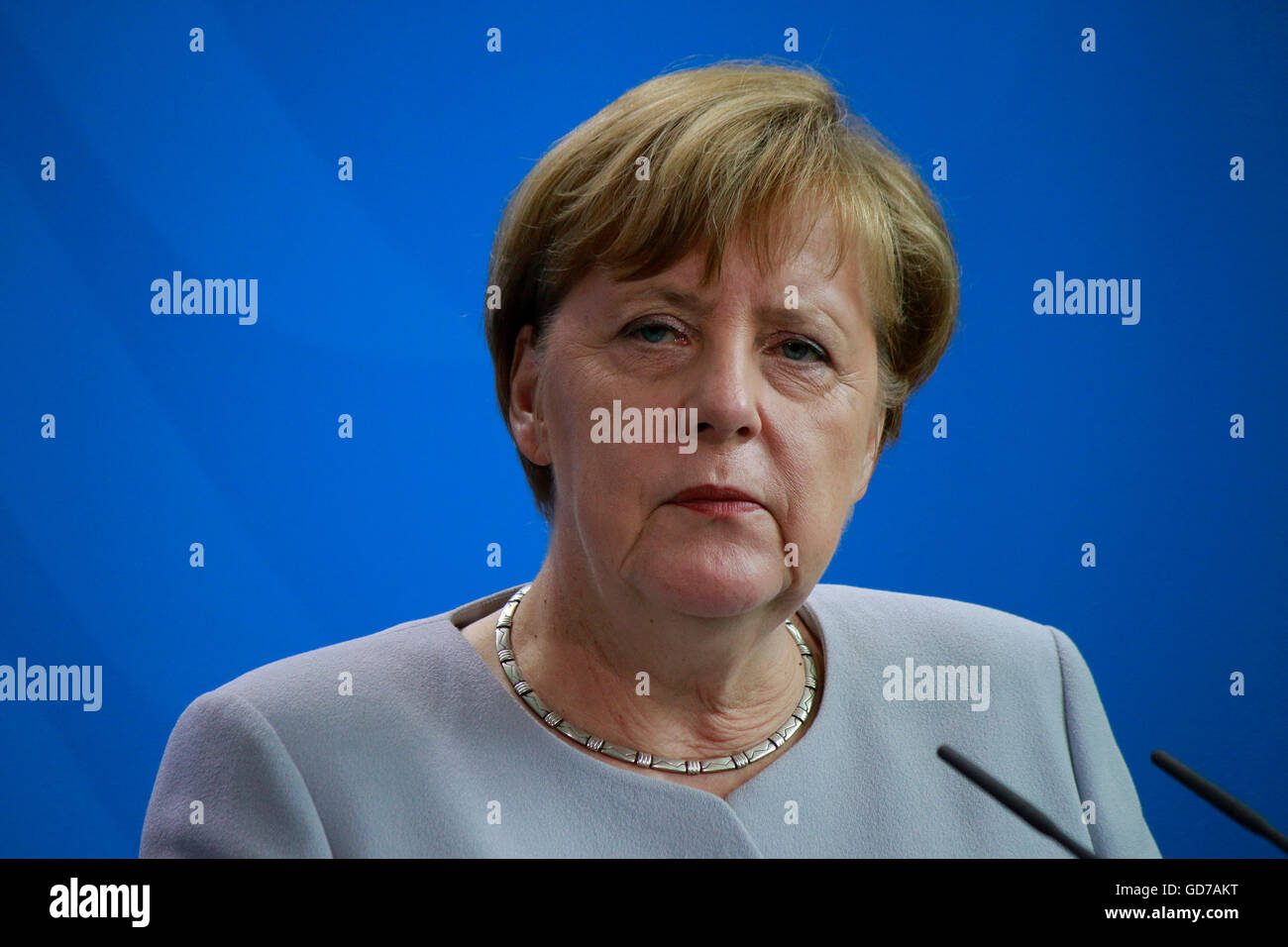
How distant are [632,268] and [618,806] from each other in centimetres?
56

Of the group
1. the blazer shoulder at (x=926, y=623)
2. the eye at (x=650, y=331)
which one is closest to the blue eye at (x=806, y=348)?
the eye at (x=650, y=331)

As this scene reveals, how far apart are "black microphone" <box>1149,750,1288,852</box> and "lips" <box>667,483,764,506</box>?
0.45 meters

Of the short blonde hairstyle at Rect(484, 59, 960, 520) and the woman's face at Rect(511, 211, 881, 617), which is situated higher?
the short blonde hairstyle at Rect(484, 59, 960, 520)

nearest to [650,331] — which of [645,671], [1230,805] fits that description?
[645,671]

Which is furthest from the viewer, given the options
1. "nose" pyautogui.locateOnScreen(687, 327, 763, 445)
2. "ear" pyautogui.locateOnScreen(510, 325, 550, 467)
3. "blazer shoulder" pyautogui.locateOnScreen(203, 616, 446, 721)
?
"ear" pyautogui.locateOnScreen(510, 325, 550, 467)

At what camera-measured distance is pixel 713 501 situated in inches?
47.4

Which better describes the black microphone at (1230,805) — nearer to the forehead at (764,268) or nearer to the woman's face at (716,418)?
the woman's face at (716,418)

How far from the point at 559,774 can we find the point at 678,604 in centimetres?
23

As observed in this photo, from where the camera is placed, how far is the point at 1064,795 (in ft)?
4.63

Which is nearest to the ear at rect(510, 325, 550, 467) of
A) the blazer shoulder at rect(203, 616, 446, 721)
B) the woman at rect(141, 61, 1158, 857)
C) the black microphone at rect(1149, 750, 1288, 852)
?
the woman at rect(141, 61, 1158, 857)

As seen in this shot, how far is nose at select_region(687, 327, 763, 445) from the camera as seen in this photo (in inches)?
46.3

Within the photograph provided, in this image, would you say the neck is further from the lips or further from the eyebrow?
the eyebrow
